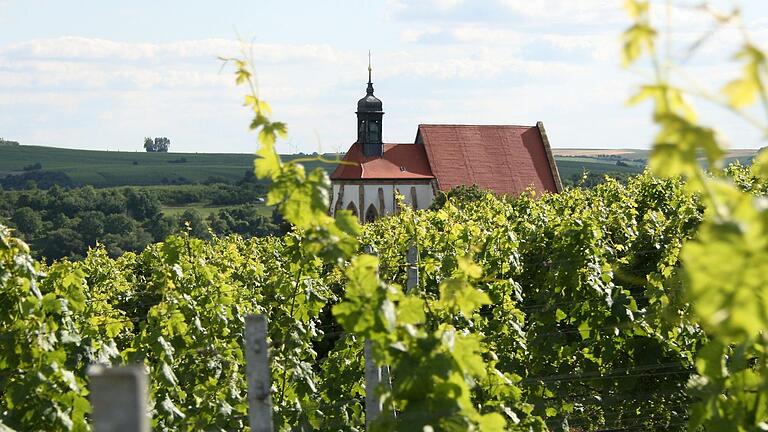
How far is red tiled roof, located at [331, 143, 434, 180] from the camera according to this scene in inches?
1852

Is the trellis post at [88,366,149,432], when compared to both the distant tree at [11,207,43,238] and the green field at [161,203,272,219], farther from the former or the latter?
the green field at [161,203,272,219]

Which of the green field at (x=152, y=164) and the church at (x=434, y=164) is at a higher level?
the green field at (x=152, y=164)

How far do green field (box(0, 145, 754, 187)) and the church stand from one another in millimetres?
49129

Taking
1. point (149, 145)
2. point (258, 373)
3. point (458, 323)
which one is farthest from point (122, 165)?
point (258, 373)

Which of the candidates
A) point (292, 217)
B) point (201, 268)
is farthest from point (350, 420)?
point (292, 217)

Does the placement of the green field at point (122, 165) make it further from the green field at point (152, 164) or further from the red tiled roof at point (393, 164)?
the red tiled roof at point (393, 164)

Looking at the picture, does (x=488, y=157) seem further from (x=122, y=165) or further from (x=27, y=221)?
(x=122, y=165)

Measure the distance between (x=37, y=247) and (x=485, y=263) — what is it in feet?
171

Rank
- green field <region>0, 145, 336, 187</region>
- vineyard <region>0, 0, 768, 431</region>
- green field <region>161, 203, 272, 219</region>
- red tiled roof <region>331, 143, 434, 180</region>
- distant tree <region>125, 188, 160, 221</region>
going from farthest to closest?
1. green field <region>0, 145, 336, 187</region>
2. green field <region>161, 203, 272, 219</region>
3. distant tree <region>125, 188, 160, 221</region>
4. red tiled roof <region>331, 143, 434, 180</region>
5. vineyard <region>0, 0, 768, 431</region>

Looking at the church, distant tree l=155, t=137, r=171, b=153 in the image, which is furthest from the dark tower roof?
distant tree l=155, t=137, r=171, b=153

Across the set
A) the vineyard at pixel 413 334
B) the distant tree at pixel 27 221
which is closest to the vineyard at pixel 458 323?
the vineyard at pixel 413 334

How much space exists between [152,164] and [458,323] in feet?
390

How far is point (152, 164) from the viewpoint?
121688 mm

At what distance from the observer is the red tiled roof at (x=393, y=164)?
154ft
